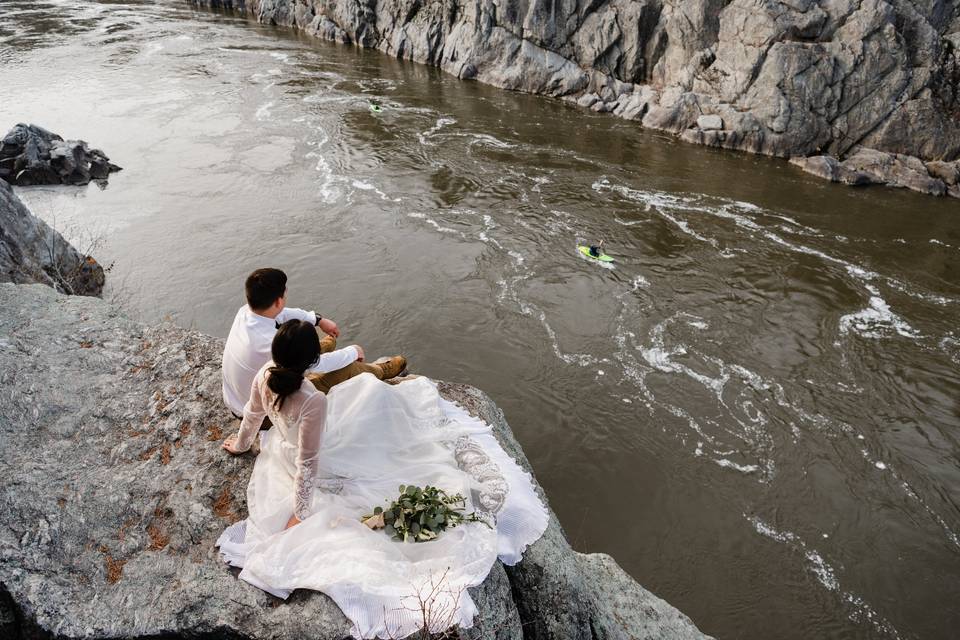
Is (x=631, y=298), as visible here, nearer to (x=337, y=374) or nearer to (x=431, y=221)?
(x=431, y=221)

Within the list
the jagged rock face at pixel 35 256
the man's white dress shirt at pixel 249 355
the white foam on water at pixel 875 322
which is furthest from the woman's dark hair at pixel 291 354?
the white foam on water at pixel 875 322

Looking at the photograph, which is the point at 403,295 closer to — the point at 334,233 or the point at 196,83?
the point at 334,233

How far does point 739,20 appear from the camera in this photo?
3334 cm

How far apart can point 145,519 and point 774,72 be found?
36.3 m

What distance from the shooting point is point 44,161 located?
79.3 feet

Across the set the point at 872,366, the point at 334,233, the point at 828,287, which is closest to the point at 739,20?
the point at 828,287

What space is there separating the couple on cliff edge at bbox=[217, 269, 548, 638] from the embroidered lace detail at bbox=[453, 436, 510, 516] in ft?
0.05

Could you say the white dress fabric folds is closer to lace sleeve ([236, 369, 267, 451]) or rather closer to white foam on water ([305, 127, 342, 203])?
lace sleeve ([236, 369, 267, 451])

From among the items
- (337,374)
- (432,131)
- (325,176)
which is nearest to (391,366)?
(337,374)

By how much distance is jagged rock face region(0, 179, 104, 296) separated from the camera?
12312mm

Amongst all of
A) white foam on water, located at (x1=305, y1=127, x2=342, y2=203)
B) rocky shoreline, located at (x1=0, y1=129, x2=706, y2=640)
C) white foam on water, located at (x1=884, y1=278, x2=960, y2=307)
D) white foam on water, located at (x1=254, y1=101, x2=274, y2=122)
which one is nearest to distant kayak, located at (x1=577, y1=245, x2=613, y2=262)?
white foam on water, located at (x1=884, y1=278, x2=960, y2=307)

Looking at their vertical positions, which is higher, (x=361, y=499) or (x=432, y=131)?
(x=361, y=499)

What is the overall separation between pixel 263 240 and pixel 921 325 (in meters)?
22.9

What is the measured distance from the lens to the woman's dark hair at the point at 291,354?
16.1 feet
